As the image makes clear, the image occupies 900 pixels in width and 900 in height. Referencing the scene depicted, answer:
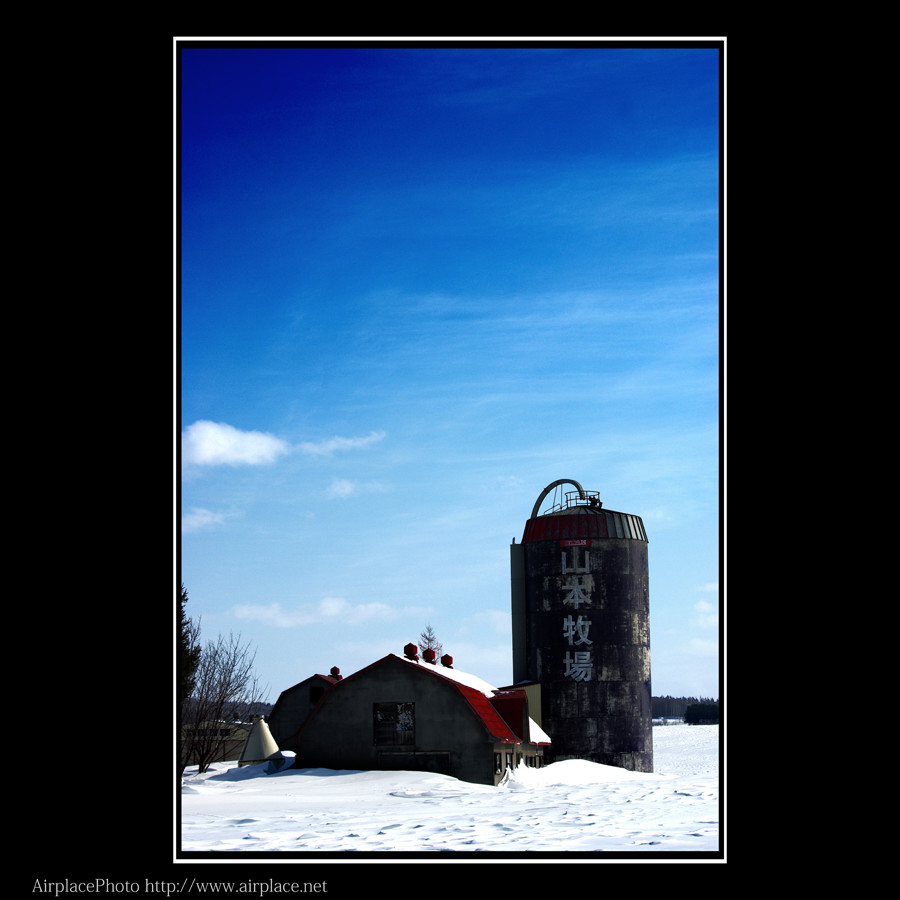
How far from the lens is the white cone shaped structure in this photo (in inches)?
1185

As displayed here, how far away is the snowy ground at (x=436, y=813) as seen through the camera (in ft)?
41.7

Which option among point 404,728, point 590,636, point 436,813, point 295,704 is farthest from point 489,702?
point 436,813

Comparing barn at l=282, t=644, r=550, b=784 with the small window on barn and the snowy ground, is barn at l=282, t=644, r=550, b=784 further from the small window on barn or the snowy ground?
the snowy ground

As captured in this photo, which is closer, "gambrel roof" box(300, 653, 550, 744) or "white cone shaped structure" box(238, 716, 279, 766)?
"gambrel roof" box(300, 653, 550, 744)

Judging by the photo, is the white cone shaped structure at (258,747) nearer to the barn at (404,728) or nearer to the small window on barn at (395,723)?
the barn at (404,728)

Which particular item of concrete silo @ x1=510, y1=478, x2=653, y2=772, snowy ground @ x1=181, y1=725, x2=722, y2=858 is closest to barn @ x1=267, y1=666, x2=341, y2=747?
snowy ground @ x1=181, y1=725, x2=722, y2=858

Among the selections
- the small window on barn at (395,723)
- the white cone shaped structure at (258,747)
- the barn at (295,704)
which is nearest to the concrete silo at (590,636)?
the barn at (295,704)

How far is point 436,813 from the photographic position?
18.5m

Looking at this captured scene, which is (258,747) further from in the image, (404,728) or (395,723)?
(404,728)

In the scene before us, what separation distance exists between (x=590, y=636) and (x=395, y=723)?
11556 mm

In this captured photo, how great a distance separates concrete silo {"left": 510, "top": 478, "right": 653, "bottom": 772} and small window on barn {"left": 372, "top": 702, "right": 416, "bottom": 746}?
33.9 feet
